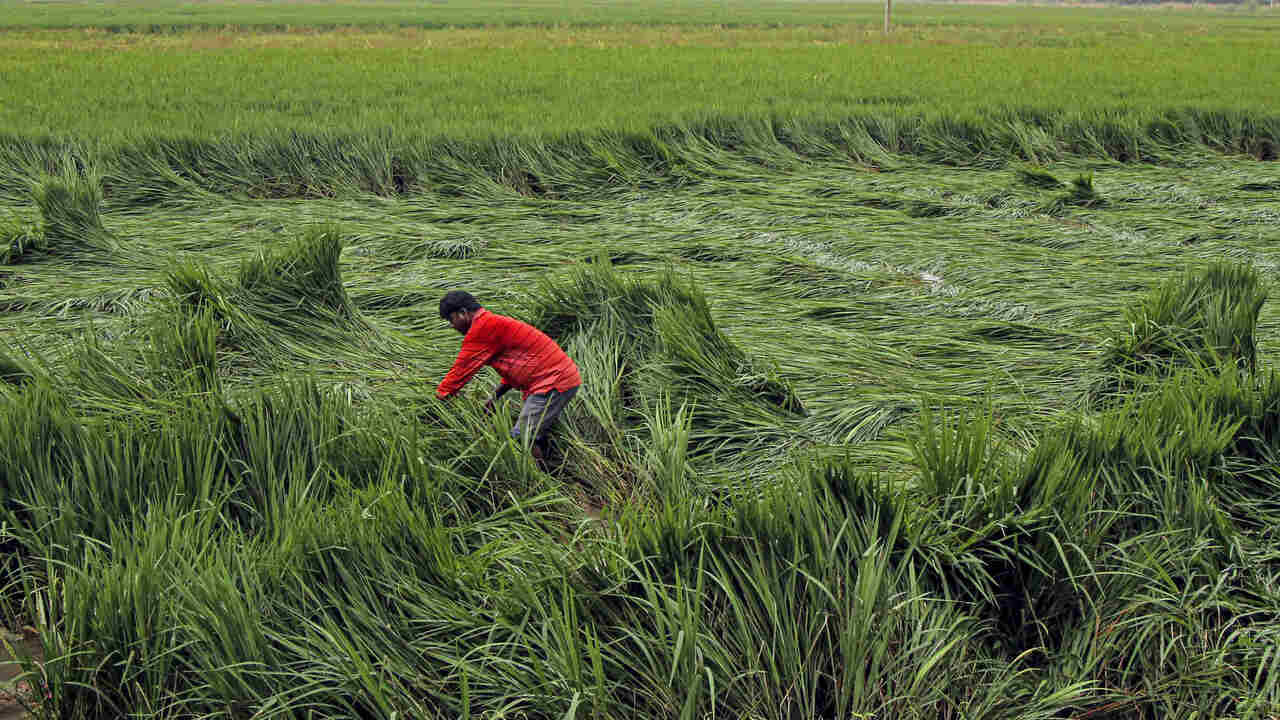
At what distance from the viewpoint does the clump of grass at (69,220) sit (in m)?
4.75

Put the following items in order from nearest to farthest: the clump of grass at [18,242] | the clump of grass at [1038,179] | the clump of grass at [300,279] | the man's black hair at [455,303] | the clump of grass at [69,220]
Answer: the man's black hair at [455,303], the clump of grass at [300,279], the clump of grass at [18,242], the clump of grass at [69,220], the clump of grass at [1038,179]

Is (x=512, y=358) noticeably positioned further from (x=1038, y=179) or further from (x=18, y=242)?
(x=1038, y=179)

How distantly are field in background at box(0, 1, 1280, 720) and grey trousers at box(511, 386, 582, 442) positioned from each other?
12cm

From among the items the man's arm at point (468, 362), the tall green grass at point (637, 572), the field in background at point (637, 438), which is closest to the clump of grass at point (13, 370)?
the field in background at point (637, 438)

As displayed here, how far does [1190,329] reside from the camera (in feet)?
9.91

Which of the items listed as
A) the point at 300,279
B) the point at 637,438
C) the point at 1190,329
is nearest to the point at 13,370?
the point at 300,279

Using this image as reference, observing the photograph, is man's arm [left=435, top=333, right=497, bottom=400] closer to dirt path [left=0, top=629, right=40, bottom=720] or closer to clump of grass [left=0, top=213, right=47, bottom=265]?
dirt path [left=0, top=629, right=40, bottom=720]

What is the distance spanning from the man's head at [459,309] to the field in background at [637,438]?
285 mm

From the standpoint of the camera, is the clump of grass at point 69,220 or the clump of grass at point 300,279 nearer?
the clump of grass at point 300,279

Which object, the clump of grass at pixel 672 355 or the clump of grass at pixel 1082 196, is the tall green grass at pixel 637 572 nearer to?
the clump of grass at pixel 672 355

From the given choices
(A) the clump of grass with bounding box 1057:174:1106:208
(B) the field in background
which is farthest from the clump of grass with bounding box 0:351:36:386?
(A) the clump of grass with bounding box 1057:174:1106:208

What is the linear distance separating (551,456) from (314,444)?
711mm

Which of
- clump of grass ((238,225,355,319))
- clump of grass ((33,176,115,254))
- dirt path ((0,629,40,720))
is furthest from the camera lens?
clump of grass ((33,176,115,254))

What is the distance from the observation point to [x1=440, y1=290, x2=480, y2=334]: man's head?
8.93 feet
